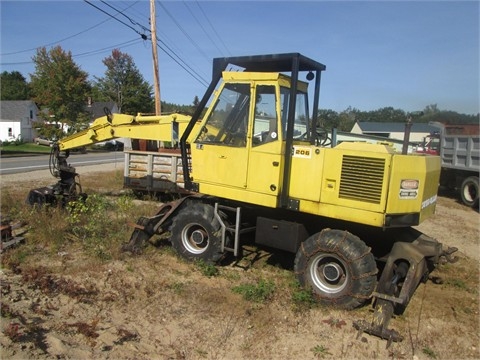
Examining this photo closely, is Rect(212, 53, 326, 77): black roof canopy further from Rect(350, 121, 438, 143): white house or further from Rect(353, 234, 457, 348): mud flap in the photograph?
Rect(350, 121, 438, 143): white house

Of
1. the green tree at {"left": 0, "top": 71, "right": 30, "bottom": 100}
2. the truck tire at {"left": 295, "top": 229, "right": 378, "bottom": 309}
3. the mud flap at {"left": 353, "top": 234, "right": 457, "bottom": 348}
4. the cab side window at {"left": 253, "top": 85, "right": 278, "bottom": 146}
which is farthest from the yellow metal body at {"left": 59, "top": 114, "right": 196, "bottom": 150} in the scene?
the green tree at {"left": 0, "top": 71, "right": 30, "bottom": 100}

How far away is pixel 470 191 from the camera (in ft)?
47.3

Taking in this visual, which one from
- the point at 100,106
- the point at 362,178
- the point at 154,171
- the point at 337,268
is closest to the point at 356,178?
the point at 362,178

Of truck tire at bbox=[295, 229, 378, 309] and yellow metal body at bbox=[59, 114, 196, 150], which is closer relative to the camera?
truck tire at bbox=[295, 229, 378, 309]

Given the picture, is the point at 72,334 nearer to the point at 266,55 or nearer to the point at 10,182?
the point at 266,55

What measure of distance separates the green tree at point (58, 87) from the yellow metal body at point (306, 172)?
38.0 m

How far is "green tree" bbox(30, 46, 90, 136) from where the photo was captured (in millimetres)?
39938

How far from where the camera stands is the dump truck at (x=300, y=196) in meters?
4.99

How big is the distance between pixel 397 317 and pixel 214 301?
2.25 m

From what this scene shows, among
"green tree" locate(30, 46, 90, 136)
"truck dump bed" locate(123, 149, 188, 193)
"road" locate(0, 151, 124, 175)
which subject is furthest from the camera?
"green tree" locate(30, 46, 90, 136)

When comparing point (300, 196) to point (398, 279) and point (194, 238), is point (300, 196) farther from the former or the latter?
point (194, 238)

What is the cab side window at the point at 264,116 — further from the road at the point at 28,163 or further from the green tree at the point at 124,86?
the green tree at the point at 124,86

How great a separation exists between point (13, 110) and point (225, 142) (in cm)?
5722

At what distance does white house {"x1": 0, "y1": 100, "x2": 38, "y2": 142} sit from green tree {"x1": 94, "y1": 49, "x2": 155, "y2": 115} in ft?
46.0
